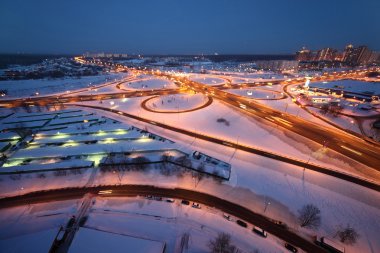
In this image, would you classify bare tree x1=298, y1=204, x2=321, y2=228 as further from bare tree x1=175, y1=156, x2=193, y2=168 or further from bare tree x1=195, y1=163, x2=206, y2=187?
bare tree x1=175, y1=156, x2=193, y2=168

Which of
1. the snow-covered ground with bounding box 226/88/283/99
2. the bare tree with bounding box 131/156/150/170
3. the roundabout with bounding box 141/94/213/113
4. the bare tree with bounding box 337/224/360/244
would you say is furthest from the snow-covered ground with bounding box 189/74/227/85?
the bare tree with bounding box 337/224/360/244

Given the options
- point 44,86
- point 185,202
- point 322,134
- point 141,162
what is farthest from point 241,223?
point 44,86

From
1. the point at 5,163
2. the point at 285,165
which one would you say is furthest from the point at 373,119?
the point at 5,163

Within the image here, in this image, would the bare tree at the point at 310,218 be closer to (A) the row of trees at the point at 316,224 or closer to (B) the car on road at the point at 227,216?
(A) the row of trees at the point at 316,224

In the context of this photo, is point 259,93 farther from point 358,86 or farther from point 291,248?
point 291,248

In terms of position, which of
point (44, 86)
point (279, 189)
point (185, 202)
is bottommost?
point (44, 86)

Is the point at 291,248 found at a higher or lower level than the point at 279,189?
lower

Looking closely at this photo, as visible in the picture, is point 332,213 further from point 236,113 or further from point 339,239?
point 236,113
